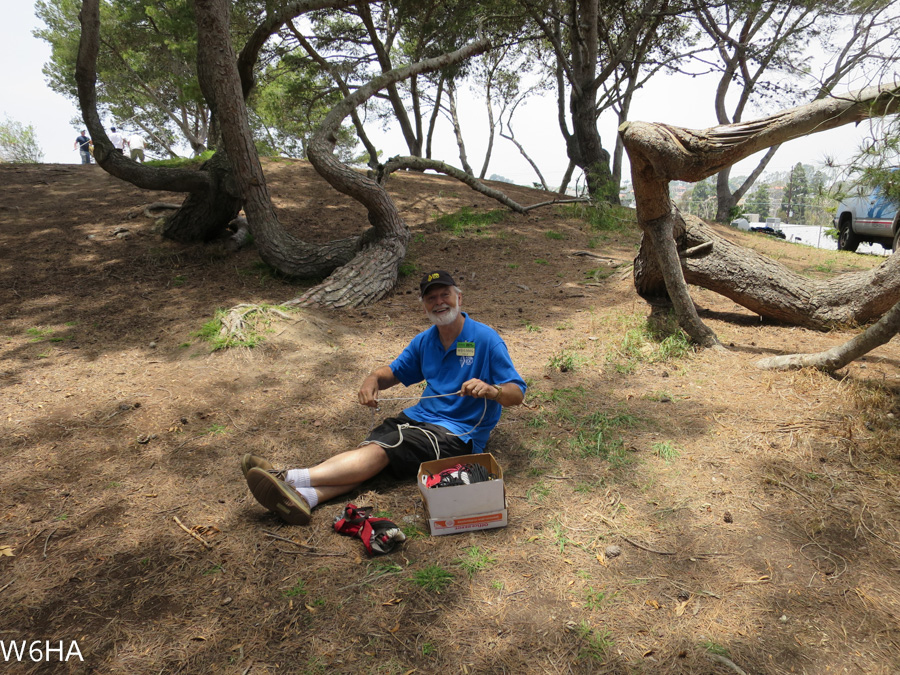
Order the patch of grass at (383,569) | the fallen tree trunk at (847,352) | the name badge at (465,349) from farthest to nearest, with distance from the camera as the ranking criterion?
the fallen tree trunk at (847,352) < the name badge at (465,349) < the patch of grass at (383,569)

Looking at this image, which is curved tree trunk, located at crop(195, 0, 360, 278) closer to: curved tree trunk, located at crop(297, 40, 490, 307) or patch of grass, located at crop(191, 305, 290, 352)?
curved tree trunk, located at crop(297, 40, 490, 307)

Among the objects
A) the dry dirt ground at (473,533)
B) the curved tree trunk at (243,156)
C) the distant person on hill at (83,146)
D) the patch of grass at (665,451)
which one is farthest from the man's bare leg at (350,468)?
the distant person on hill at (83,146)

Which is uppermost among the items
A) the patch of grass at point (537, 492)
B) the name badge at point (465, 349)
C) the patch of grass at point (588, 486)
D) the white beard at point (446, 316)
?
the white beard at point (446, 316)

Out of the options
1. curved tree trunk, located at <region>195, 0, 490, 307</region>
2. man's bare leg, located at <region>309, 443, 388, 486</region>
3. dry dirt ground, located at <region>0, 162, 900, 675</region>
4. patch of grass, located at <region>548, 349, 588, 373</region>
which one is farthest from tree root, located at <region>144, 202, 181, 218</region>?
man's bare leg, located at <region>309, 443, 388, 486</region>

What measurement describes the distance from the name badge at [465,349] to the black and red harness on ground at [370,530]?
3.49ft

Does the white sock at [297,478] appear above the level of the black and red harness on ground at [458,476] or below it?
below

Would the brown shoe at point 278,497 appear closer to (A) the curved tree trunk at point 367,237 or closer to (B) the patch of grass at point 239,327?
(B) the patch of grass at point 239,327

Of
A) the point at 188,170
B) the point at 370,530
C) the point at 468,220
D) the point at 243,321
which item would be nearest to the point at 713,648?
the point at 370,530

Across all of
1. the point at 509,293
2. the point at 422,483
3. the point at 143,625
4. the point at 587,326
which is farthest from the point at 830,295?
the point at 143,625

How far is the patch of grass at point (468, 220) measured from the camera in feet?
31.0

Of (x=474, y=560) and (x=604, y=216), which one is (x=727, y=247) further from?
(x=604, y=216)

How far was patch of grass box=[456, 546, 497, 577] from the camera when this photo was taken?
7.95 feet

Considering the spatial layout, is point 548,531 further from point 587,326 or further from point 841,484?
point 587,326

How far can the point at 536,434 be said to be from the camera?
369cm
